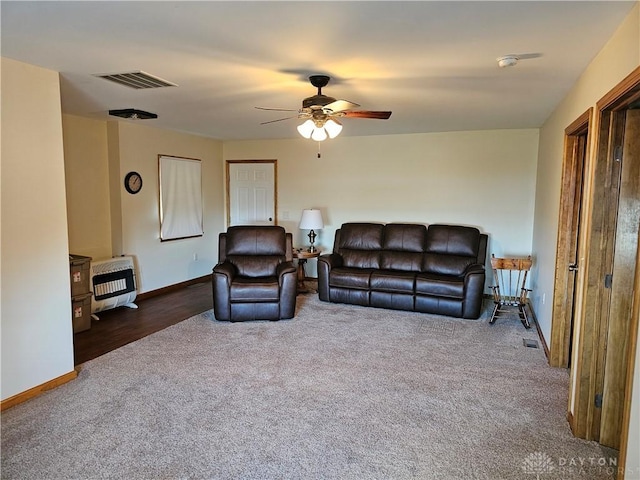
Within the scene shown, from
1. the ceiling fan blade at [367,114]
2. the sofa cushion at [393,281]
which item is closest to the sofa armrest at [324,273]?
the sofa cushion at [393,281]

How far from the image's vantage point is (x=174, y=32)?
2.27m

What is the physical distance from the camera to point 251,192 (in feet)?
23.6

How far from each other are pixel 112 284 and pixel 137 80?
8.85 ft

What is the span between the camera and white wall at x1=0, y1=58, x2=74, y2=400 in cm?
280

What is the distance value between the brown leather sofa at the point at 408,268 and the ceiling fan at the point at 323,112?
2.37 meters

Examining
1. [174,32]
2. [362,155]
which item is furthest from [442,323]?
[174,32]

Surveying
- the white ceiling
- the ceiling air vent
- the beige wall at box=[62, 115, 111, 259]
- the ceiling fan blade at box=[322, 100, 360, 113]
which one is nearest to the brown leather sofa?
the white ceiling

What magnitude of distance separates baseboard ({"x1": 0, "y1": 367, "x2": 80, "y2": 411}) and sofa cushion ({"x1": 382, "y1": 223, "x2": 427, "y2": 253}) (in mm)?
3923

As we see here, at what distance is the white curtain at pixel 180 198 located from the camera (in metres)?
5.97

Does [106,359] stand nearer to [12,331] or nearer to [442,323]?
[12,331]

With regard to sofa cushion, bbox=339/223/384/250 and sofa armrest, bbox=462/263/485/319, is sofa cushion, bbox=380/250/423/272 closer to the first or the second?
sofa cushion, bbox=339/223/384/250

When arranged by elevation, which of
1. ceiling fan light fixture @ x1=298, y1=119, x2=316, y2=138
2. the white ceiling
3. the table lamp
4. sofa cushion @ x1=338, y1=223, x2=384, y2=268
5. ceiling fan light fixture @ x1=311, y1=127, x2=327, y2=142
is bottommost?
sofa cushion @ x1=338, y1=223, x2=384, y2=268

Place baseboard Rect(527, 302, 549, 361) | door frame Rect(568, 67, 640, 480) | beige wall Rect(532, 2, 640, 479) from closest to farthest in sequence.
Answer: beige wall Rect(532, 2, 640, 479) → door frame Rect(568, 67, 640, 480) → baseboard Rect(527, 302, 549, 361)

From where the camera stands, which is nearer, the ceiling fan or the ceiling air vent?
the ceiling fan
